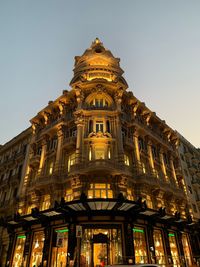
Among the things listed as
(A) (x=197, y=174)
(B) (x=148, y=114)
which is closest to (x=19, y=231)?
(B) (x=148, y=114)

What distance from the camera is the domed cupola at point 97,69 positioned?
1147 inches

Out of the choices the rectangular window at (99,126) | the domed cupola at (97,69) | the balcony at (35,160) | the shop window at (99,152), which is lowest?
the shop window at (99,152)

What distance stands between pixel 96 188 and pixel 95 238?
4593 mm

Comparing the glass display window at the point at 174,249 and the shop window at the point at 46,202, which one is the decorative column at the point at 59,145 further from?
the glass display window at the point at 174,249

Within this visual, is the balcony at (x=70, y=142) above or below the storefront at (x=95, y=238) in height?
above

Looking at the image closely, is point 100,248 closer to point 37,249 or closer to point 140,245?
point 140,245

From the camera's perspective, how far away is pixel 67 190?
2223 cm

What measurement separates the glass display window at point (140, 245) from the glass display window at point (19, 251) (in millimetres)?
11534

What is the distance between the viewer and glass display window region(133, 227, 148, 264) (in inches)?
726

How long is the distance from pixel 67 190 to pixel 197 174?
88.5 feet

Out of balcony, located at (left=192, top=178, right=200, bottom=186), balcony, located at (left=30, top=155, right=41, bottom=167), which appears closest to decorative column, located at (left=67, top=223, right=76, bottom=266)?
balcony, located at (left=30, top=155, right=41, bottom=167)

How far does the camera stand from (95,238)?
1761 cm

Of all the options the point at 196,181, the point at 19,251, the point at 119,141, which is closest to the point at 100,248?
the point at 19,251

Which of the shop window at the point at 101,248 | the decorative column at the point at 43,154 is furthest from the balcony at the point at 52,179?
the shop window at the point at 101,248
